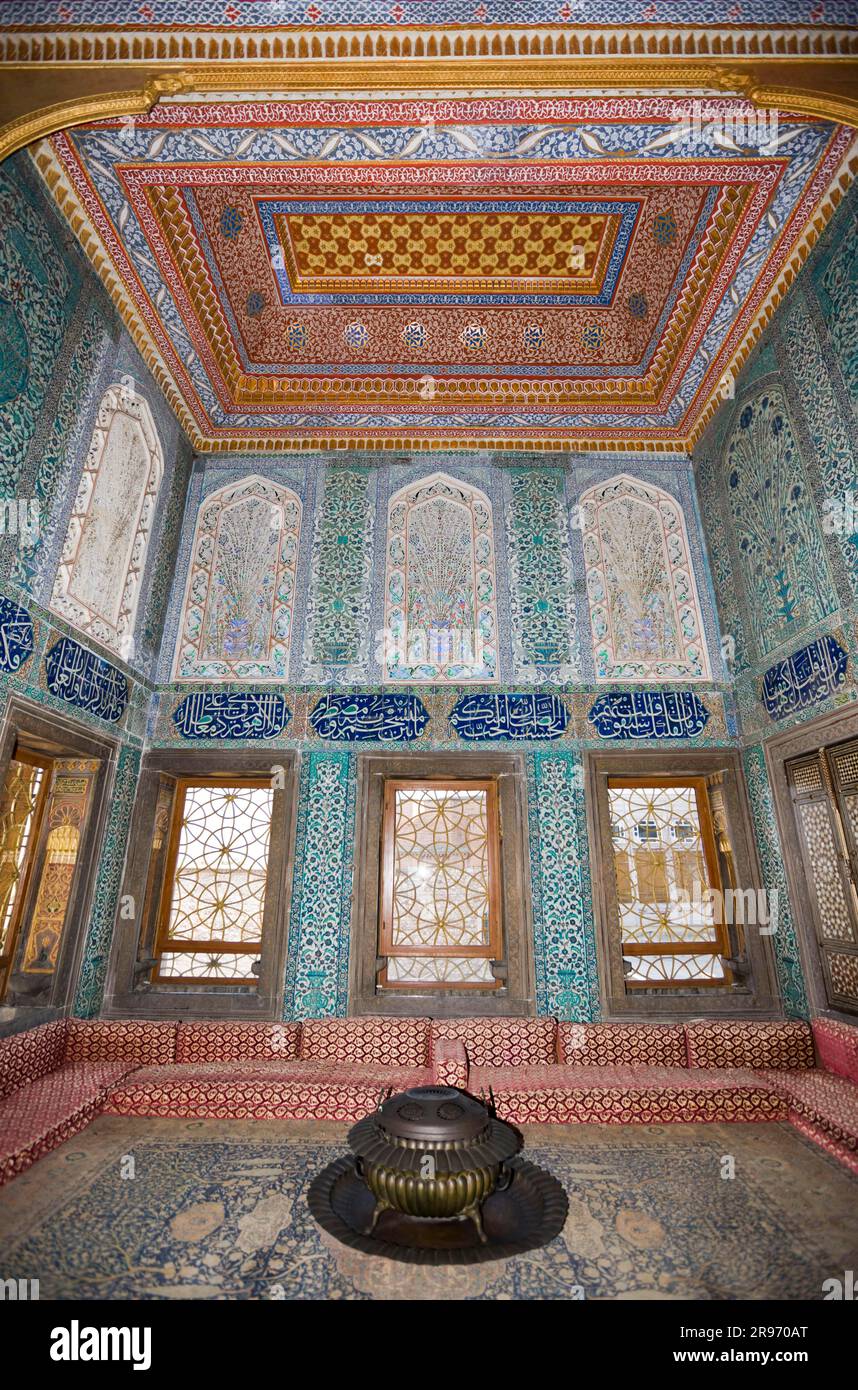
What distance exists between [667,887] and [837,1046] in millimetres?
1202

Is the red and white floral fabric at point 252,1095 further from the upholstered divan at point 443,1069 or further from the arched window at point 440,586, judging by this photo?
the arched window at point 440,586

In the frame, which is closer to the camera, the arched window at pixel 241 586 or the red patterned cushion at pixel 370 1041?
the red patterned cushion at pixel 370 1041

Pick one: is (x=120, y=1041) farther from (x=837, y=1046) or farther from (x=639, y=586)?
(x=639, y=586)

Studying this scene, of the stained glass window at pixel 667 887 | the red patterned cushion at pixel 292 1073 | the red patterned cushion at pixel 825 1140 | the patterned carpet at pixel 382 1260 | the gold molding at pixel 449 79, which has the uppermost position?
the gold molding at pixel 449 79

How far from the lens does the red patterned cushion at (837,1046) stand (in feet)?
10.9

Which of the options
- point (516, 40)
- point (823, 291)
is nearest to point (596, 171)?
point (516, 40)

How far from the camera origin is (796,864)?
12.8 ft

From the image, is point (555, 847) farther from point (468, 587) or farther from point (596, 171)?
point (596, 171)

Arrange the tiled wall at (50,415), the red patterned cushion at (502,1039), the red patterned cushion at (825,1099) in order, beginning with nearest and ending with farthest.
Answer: the red patterned cushion at (825,1099), the tiled wall at (50,415), the red patterned cushion at (502,1039)

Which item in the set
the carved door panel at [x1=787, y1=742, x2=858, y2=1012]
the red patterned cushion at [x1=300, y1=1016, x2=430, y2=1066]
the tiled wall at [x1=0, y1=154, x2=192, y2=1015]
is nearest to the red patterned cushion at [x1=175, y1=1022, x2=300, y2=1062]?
the red patterned cushion at [x1=300, y1=1016, x2=430, y2=1066]

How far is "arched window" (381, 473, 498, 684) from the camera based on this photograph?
4.69 m

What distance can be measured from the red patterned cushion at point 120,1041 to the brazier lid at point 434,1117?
207 centimetres

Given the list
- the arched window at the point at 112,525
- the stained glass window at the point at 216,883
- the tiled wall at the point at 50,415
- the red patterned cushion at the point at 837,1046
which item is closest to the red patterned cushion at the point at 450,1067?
the stained glass window at the point at 216,883
